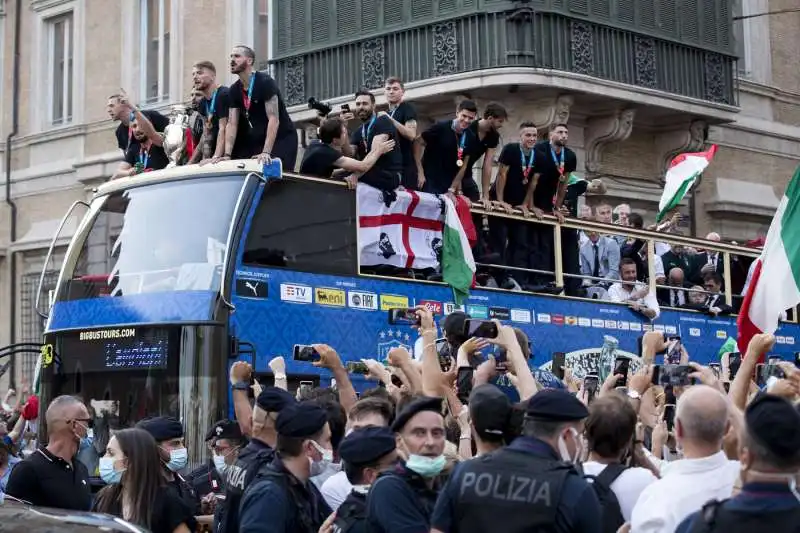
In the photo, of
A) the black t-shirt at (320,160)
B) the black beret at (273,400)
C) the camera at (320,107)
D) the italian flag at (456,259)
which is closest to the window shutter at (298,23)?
the camera at (320,107)

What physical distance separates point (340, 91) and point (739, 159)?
7130 millimetres

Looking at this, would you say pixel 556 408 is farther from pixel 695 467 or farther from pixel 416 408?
pixel 416 408

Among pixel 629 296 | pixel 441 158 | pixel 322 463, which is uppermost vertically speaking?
pixel 441 158

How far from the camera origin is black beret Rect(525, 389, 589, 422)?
5617 millimetres

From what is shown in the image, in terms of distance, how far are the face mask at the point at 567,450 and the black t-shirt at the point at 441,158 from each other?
8.31 meters

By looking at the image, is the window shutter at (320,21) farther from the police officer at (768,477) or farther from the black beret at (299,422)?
the police officer at (768,477)

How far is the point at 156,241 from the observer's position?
1266cm

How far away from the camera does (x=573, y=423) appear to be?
5668 mm

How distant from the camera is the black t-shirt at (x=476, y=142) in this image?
14226 mm

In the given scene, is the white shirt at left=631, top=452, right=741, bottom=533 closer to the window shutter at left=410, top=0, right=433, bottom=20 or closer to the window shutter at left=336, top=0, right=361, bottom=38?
the window shutter at left=410, top=0, right=433, bottom=20

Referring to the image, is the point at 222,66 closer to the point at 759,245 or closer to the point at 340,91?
the point at 340,91

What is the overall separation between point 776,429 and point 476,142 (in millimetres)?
9830

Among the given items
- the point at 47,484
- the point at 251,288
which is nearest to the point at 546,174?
the point at 251,288

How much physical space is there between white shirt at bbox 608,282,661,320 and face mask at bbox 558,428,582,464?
938 centimetres
